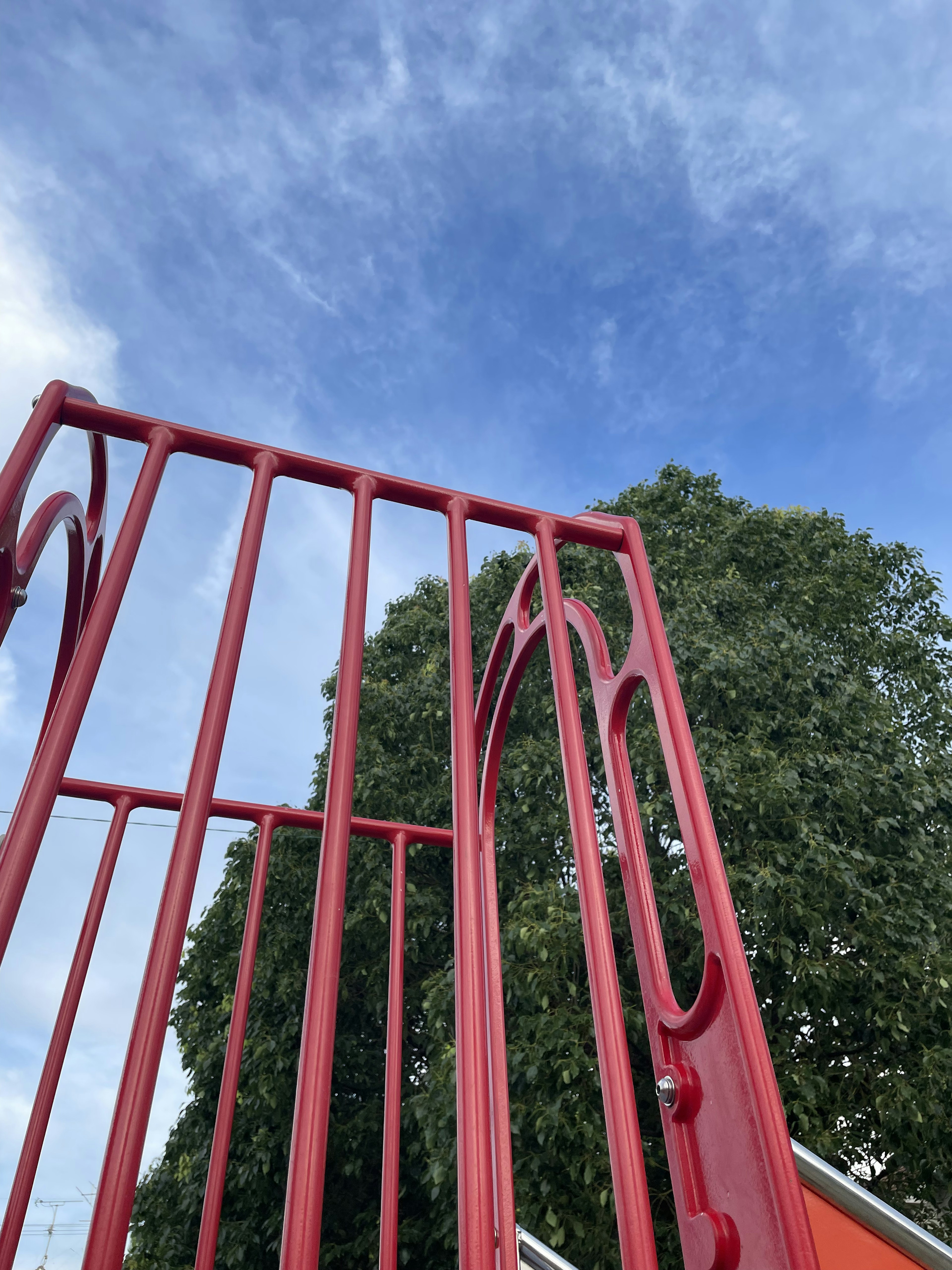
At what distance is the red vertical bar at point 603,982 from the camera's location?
76cm

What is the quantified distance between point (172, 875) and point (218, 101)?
14.1 m

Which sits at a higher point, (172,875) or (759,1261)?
(172,875)

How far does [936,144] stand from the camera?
9734 mm

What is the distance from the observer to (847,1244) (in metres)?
1.33

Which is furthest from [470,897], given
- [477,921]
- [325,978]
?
[325,978]

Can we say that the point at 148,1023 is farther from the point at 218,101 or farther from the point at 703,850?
the point at 218,101

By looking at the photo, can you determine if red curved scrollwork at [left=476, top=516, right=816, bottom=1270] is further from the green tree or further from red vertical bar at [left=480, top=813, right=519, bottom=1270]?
the green tree

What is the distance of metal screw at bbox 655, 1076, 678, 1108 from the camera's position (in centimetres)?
87

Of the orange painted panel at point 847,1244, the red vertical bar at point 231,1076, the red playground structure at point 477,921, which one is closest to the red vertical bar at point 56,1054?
the red playground structure at point 477,921

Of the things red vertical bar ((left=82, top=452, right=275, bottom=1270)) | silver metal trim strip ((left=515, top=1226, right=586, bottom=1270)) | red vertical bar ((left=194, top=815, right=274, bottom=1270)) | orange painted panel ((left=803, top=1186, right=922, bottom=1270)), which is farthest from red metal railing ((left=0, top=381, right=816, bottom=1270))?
orange painted panel ((left=803, top=1186, right=922, bottom=1270))

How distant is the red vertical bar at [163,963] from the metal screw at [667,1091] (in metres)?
0.49

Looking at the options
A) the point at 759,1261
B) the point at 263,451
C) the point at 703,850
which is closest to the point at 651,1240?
the point at 759,1261

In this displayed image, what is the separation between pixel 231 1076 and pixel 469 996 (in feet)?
3.96

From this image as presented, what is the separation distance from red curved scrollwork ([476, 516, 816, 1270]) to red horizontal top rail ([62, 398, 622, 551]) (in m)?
0.08
